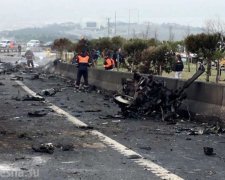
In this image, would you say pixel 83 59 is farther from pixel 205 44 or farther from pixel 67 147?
pixel 67 147

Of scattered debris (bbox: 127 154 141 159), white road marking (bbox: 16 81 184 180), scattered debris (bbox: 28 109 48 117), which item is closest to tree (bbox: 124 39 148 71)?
scattered debris (bbox: 28 109 48 117)

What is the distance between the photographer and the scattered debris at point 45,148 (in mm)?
8031

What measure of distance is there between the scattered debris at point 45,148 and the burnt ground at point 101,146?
69mm

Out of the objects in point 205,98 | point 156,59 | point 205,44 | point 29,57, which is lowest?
point 29,57

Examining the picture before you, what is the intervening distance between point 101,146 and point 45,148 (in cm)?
95

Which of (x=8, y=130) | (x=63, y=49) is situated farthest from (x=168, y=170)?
(x=63, y=49)

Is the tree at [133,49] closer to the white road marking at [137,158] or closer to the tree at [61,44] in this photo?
the white road marking at [137,158]

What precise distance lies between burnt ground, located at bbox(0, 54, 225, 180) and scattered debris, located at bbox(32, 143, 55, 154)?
7 cm

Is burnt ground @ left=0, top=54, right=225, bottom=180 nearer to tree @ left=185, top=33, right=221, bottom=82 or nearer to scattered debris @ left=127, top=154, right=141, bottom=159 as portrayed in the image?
scattered debris @ left=127, top=154, right=141, bottom=159

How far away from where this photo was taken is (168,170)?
22.5 feet

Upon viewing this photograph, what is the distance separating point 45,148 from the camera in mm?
8141

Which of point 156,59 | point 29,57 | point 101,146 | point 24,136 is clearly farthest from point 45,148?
point 29,57

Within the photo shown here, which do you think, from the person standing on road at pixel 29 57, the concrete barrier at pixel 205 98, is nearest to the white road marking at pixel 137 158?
the concrete barrier at pixel 205 98

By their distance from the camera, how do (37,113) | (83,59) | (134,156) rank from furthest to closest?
(83,59) → (37,113) → (134,156)
